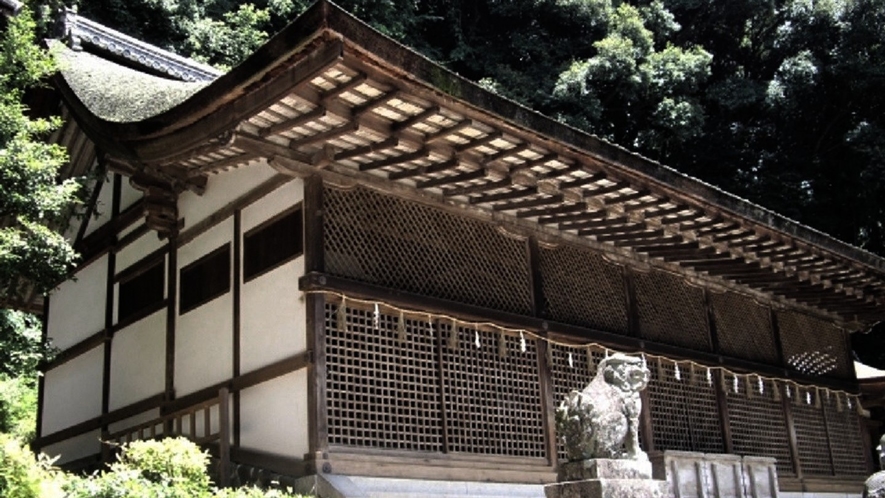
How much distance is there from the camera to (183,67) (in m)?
15.6

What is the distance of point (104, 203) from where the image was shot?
13.8 m

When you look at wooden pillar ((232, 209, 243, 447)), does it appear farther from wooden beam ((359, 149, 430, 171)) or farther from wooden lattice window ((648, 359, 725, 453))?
wooden lattice window ((648, 359, 725, 453))

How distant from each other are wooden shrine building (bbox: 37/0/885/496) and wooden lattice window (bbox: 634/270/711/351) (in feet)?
0.13

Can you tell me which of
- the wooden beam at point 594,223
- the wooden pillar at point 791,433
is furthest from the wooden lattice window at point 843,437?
the wooden beam at point 594,223

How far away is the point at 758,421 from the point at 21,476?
40.0 feet

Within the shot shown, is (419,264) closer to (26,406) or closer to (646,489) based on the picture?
(646,489)

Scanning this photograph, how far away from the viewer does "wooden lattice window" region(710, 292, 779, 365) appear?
14968 millimetres

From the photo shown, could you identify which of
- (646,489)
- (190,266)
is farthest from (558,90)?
(646,489)

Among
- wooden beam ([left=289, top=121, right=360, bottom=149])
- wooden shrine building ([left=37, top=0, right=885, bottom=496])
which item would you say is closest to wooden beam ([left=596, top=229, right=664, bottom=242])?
wooden shrine building ([left=37, top=0, right=885, bottom=496])

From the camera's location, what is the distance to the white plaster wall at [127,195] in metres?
12.8

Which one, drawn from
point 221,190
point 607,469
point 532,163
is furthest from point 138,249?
point 607,469

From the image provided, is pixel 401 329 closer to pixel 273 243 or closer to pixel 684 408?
pixel 273 243

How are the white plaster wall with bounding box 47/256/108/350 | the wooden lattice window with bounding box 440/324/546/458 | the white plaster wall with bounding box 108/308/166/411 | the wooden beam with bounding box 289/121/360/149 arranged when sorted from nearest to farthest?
the wooden beam with bounding box 289/121/360/149 → the wooden lattice window with bounding box 440/324/546/458 → the white plaster wall with bounding box 108/308/166/411 → the white plaster wall with bounding box 47/256/108/350

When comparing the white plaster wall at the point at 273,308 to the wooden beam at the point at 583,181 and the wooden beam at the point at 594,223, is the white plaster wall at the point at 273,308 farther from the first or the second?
the wooden beam at the point at 594,223
